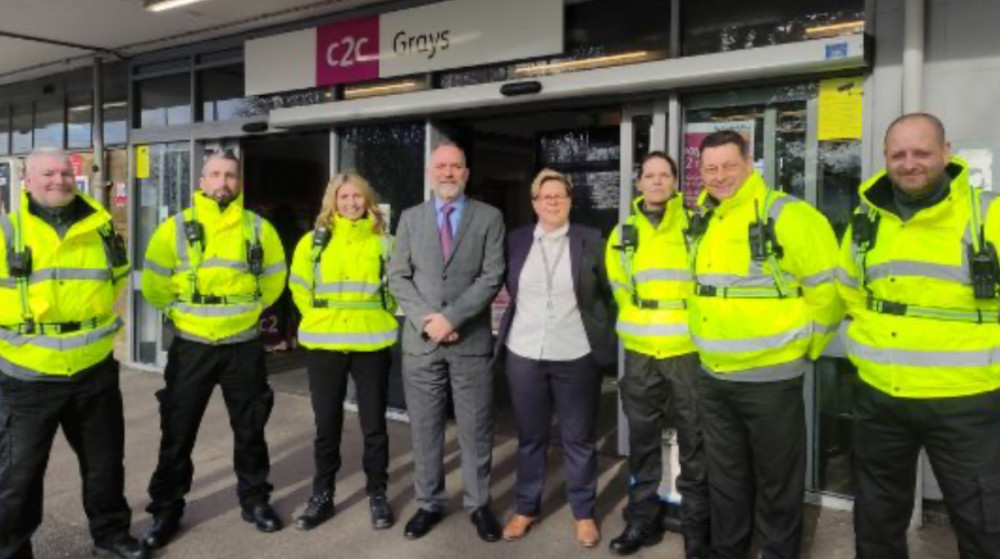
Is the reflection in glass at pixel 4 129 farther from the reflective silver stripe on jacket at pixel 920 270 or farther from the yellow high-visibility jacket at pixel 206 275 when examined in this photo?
the reflective silver stripe on jacket at pixel 920 270

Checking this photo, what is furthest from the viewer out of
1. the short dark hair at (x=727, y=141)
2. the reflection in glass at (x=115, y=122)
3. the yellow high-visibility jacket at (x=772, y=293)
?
the reflection in glass at (x=115, y=122)

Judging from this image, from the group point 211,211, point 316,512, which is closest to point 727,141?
point 211,211

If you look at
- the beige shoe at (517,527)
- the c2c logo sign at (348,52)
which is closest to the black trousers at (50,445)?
the beige shoe at (517,527)

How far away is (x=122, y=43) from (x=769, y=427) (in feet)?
22.9

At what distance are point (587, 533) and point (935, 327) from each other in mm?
1845

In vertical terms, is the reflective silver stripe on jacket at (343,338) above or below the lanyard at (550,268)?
below

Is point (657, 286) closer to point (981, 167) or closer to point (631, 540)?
point (631, 540)

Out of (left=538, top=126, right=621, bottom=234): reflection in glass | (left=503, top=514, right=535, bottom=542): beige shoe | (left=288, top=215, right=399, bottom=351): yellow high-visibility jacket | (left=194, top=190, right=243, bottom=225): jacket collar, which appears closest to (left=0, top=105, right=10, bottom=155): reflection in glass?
(left=538, top=126, right=621, bottom=234): reflection in glass

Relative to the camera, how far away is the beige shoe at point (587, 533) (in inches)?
147

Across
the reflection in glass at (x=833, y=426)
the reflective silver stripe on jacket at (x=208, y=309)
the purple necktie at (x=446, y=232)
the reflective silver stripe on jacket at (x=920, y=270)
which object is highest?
the purple necktie at (x=446, y=232)

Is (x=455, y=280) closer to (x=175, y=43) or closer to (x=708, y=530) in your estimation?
(x=708, y=530)

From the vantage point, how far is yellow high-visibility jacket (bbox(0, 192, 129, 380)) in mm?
3258

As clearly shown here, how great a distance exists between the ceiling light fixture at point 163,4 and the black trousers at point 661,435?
4.27 meters

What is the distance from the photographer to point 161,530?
3783mm
